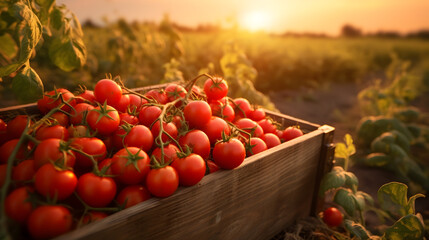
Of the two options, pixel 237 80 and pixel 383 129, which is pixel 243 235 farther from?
pixel 383 129

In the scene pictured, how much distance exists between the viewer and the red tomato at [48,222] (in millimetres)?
904

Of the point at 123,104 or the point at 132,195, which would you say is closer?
the point at 132,195

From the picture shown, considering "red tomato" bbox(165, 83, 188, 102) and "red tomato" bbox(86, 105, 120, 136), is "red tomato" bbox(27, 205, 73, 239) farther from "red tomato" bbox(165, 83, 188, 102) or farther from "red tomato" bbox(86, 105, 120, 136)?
"red tomato" bbox(165, 83, 188, 102)

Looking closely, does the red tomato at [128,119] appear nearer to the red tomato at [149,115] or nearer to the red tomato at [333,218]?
the red tomato at [149,115]

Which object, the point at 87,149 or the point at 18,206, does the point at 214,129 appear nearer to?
the point at 87,149

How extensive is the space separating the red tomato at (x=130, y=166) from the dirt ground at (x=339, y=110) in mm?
1997

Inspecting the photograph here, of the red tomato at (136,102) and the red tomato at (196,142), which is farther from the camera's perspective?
the red tomato at (136,102)

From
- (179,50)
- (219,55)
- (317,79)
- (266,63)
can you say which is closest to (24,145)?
(179,50)

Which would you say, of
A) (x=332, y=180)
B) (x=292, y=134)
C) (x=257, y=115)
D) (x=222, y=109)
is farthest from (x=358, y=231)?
(x=222, y=109)

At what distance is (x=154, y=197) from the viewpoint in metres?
1.13

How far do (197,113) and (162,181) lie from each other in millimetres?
426

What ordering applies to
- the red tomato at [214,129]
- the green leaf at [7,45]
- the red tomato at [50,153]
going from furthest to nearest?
1. the green leaf at [7,45]
2. the red tomato at [214,129]
3. the red tomato at [50,153]

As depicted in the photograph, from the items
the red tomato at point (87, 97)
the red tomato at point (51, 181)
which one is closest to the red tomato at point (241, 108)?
the red tomato at point (87, 97)

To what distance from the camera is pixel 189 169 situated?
45.1 inches
